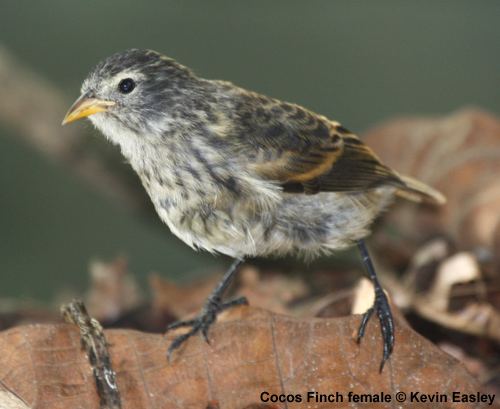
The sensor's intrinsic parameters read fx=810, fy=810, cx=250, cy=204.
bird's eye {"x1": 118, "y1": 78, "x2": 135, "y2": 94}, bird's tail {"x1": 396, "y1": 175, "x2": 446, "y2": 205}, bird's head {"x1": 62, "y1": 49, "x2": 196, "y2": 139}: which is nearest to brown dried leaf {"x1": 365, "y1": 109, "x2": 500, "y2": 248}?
bird's tail {"x1": 396, "y1": 175, "x2": 446, "y2": 205}

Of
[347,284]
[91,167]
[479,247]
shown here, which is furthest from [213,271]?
[479,247]

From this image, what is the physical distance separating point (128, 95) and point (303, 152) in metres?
0.87

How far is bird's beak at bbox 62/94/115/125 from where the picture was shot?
11.9ft

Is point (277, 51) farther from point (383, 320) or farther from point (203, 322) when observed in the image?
point (383, 320)

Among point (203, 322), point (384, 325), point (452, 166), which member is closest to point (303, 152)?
point (203, 322)

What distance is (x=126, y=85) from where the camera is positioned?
3725 millimetres


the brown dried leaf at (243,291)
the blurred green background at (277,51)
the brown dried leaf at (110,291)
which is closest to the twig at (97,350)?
the brown dried leaf at (243,291)

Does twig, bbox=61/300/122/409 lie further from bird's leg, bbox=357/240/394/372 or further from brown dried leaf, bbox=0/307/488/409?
bird's leg, bbox=357/240/394/372

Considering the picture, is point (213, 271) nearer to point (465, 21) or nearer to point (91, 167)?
point (91, 167)

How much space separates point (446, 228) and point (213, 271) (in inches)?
62.0

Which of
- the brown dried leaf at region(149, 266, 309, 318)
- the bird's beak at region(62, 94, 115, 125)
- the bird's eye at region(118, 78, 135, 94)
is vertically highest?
the bird's eye at region(118, 78, 135, 94)

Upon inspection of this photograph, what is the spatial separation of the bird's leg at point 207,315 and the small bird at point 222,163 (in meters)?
0.01

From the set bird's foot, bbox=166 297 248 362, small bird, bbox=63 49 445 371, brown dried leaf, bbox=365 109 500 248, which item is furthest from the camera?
brown dried leaf, bbox=365 109 500 248

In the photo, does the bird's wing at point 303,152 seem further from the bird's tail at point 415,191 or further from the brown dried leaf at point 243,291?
the brown dried leaf at point 243,291
